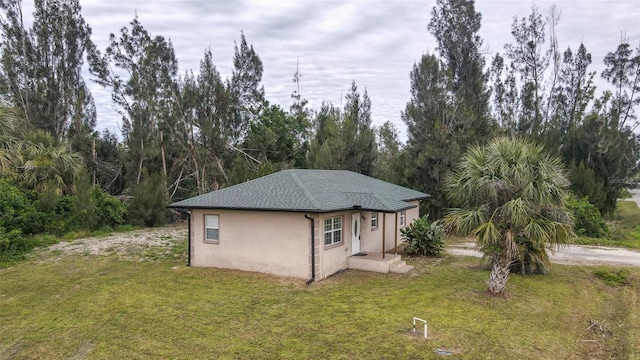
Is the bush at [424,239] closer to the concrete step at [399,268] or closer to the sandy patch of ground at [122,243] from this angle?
the concrete step at [399,268]

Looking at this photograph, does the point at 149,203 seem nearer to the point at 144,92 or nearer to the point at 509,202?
the point at 144,92

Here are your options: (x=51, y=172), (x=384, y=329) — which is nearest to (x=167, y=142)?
(x=51, y=172)

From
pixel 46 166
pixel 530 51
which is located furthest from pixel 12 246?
pixel 530 51

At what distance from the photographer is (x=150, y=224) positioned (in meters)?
22.7

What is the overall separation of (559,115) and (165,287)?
98.3ft

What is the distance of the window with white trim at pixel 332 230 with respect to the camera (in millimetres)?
12077

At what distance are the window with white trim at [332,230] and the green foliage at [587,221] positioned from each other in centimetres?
1364

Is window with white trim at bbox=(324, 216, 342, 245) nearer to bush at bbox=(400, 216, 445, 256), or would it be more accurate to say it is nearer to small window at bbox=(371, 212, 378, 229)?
small window at bbox=(371, 212, 378, 229)

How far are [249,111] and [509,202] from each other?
2311 cm

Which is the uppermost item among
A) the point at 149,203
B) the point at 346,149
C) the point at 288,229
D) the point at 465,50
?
the point at 465,50

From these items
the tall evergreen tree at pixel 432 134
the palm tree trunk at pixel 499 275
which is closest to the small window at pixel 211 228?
the palm tree trunk at pixel 499 275

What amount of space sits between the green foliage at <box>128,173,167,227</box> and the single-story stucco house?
9912 millimetres

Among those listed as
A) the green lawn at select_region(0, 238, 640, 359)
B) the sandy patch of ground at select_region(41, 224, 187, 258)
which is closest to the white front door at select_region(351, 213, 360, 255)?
the green lawn at select_region(0, 238, 640, 359)

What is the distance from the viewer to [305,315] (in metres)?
8.70
